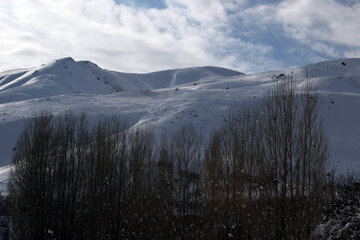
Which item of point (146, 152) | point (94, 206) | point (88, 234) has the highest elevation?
point (146, 152)

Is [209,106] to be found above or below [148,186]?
above

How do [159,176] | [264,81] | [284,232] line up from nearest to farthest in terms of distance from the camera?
1. [284,232]
2. [159,176]
3. [264,81]

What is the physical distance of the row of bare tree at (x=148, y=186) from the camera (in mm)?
11617

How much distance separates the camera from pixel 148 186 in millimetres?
15539

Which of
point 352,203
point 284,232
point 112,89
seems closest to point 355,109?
point 352,203

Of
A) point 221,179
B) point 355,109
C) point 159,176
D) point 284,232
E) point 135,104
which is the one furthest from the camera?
point 135,104

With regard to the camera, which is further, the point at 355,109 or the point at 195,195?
the point at 355,109

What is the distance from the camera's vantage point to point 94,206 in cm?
1516

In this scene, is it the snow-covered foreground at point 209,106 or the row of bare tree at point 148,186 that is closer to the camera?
the row of bare tree at point 148,186

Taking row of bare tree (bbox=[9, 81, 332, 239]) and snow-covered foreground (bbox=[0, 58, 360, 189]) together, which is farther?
snow-covered foreground (bbox=[0, 58, 360, 189])

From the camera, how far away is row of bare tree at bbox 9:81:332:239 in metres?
11.6

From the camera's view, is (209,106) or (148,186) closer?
(148,186)

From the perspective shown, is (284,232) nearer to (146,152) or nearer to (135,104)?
(146,152)

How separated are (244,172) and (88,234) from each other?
7.44 metres
